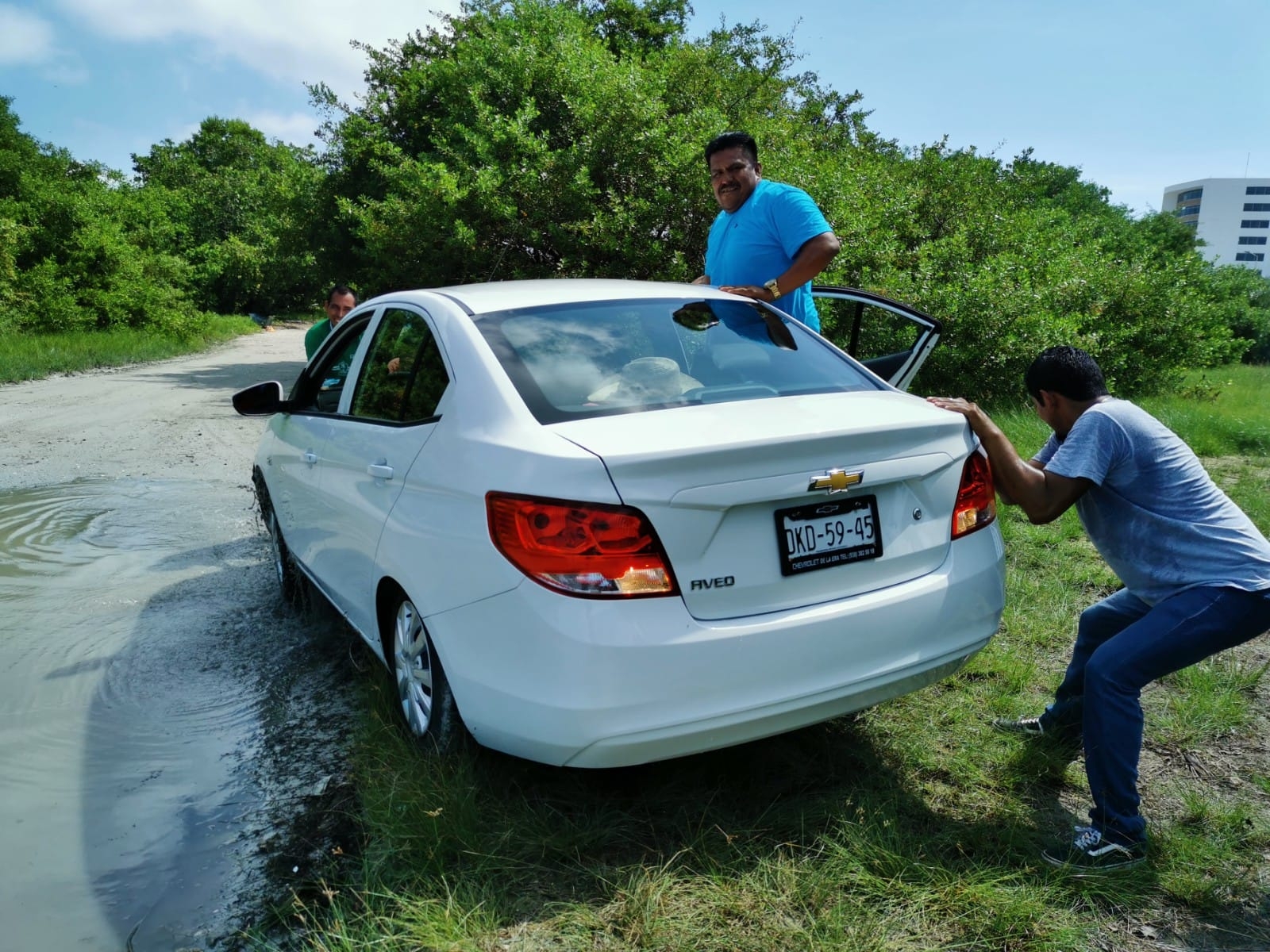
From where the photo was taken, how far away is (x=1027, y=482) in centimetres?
285

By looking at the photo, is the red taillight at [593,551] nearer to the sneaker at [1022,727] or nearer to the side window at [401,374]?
the side window at [401,374]

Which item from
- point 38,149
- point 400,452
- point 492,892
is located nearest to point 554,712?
point 492,892

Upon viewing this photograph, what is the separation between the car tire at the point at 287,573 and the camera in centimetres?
504

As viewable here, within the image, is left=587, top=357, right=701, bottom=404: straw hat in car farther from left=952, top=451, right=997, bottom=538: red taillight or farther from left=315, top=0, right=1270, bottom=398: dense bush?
left=315, top=0, right=1270, bottom=398: dense bush

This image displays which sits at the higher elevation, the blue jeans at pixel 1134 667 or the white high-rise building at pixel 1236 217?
the blue jeans at pixel 1134 667

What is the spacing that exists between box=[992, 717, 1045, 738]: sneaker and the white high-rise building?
512 ft

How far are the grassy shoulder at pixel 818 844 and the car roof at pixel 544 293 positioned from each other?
1463 mm

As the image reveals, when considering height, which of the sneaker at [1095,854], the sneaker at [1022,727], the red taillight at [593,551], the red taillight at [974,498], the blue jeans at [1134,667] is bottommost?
the sneaker at [1022,727]

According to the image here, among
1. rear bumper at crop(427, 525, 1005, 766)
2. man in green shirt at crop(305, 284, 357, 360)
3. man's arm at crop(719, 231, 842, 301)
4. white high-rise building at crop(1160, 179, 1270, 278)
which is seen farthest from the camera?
white high-rise building at crop(1160, 179, 1270, 278)

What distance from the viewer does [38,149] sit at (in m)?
35.1

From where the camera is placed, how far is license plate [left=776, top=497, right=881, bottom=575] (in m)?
2.55

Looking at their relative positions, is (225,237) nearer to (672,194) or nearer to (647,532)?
(672,194)

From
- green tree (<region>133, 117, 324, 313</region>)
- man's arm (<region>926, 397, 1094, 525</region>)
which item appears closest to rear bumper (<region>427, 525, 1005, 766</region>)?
man's arm (<region>926, 397, 1094, 525</region>)

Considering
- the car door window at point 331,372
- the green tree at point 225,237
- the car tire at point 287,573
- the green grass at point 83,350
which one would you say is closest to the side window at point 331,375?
the car door window at point 331,372
